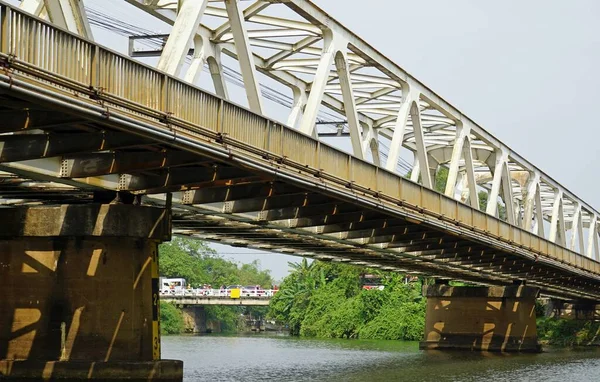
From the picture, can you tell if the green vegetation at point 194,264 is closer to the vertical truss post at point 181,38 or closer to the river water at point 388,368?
the river water at point 388,368

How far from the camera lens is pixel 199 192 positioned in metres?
30.4

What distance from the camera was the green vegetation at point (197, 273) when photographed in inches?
4975

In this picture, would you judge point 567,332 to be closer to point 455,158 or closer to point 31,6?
point 455,158

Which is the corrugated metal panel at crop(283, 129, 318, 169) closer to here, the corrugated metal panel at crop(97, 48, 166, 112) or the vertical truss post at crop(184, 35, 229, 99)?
the corrugated metal panel at crop(97, 48, 166, 112)

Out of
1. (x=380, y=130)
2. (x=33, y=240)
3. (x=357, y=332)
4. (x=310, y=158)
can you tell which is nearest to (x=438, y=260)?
(x=380, y=130)

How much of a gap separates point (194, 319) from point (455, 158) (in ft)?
299

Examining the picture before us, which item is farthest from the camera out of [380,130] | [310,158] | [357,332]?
[357,332]

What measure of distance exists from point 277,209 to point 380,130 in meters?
31.2

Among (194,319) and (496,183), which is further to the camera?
(194,319)

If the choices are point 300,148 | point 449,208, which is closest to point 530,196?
point 449,208

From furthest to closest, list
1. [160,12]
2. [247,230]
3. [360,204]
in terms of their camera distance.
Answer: [247,230] < [160,12] < [360,204]

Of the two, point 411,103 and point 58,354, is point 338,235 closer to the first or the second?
point 411,103

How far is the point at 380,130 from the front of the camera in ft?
209

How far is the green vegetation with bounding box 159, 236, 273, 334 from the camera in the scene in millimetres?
126375
